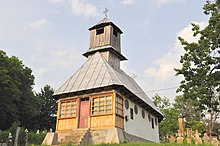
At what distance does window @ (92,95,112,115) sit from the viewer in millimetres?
16583

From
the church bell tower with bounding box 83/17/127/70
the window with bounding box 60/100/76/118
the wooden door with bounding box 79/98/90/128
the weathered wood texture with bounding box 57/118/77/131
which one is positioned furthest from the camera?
the church bell tower with bounding box 83/17/127/70

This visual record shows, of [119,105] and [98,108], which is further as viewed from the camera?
[119,105]

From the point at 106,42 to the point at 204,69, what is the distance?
746cm

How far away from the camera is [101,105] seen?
16.9 m

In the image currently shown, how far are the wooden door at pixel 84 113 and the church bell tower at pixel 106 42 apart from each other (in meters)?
4.43

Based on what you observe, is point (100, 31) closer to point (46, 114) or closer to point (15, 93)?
point (15, 93)

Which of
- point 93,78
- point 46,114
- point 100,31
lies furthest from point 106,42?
point 46,114

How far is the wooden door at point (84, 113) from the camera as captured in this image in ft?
56.1

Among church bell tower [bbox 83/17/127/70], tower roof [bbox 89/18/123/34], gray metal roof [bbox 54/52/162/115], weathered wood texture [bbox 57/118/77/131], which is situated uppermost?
tower roof [bbox 89/18/123/34]

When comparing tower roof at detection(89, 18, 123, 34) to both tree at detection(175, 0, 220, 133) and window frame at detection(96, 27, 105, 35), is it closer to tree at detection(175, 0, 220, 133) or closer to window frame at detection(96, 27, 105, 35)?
window frame at detection(96, 27, 105, 35)

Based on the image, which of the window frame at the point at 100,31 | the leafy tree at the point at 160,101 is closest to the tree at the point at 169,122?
the leafy tree at the point at 160,101

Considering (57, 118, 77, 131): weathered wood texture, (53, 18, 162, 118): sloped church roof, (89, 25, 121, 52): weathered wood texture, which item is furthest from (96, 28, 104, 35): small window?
(57, 118, 77, 131): weathered wood texture

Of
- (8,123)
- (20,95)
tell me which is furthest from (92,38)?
(8,123)

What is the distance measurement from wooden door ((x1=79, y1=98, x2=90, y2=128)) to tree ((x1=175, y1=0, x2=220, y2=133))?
6271 mm
